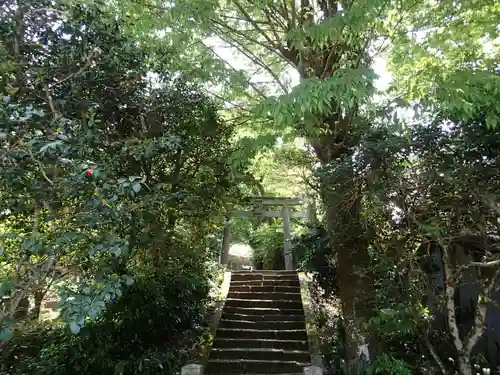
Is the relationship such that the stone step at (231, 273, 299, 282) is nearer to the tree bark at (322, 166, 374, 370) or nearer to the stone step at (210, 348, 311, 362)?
the stone step at (210, 348, 311, 362)

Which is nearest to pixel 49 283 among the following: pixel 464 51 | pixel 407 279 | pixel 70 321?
pixel 70 321

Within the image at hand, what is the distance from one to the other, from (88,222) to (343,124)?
4.10m

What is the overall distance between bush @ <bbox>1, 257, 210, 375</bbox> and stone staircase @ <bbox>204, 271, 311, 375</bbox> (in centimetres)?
66

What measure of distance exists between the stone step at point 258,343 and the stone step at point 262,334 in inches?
6.5

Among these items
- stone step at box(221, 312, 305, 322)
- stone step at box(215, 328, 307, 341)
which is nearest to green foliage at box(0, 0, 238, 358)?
stone step at box(215, 328, 307, 341)

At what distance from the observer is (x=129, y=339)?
17.9 ft

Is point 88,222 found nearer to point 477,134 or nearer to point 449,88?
point 449,88

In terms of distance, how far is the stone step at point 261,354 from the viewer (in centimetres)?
579

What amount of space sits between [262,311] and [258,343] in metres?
1.14

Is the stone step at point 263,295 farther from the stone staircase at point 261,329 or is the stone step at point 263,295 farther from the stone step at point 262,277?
the stone step at point 262,277

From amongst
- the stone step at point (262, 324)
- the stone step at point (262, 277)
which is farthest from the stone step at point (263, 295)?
the stone step at point (262, 324)

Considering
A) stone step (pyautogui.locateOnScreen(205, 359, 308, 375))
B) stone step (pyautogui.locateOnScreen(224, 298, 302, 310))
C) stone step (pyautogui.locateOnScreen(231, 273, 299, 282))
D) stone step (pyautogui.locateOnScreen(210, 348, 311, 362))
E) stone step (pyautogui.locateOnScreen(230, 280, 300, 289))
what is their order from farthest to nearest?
1. stone step (pyautogui.locateOnScreen(231, 273, 299, 282))
2. stone step (pyautogui.locateOnScreen(230, 280, 300, 289))
3. stone step (pyautogui.locateOnScreen(224, 298, 302, 310))
4. stone step (pyautogui.locateOnScreen(210, 348, 311, 362))
5. stone step (pyautogui.locateOnScreen(205, 359, 308, 375))

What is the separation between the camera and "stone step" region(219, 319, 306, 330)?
265 inches

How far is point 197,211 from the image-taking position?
5770mm
